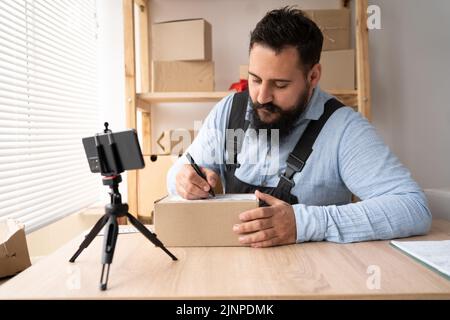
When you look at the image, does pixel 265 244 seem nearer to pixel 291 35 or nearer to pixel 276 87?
pixel 276 87

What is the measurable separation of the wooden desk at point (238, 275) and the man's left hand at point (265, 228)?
0.03m

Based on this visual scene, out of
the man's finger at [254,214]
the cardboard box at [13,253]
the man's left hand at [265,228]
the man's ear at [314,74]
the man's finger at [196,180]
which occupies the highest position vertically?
the man's ear at [314,74]

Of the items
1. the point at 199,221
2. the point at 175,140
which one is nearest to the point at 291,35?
the point at 199,221

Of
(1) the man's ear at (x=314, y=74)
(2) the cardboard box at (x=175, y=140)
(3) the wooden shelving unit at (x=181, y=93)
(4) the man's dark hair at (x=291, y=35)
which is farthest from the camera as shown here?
(2) the cardboard box at (x=175, y=140)

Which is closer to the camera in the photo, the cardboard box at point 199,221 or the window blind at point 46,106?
the cardboard box at point 199,221

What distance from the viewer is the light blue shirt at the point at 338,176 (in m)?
1.13

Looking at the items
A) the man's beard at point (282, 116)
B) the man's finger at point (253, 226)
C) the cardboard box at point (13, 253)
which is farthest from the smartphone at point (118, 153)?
the man's beard at point (282, 116)

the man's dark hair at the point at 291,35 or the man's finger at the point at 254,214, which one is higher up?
the man's dark hair at the point at 291,35

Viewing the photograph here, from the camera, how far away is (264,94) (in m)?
1.48

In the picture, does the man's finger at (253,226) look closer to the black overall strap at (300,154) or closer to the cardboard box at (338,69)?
the black overall strap at (300,154)

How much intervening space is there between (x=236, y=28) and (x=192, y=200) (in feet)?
5.52

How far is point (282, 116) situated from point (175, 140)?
874 millimetres

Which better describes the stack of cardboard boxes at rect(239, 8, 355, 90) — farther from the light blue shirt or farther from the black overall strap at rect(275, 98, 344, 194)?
the black overall strap at rect(275, 98, 344, 194)

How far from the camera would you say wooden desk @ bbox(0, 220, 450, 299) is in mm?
764
